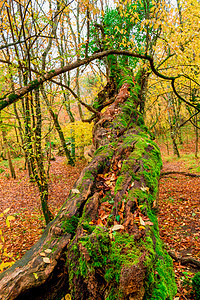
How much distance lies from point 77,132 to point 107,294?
9.64m

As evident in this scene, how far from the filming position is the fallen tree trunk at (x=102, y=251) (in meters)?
1.44

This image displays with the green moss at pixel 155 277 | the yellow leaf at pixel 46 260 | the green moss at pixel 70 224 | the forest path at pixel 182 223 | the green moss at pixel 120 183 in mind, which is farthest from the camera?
the forest path at pixel 182 223

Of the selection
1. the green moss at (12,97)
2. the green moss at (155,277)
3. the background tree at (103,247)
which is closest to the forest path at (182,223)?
the green moss at (155,277)

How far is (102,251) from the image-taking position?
5.13ft

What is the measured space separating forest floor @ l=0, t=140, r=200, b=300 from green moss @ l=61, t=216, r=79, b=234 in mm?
807

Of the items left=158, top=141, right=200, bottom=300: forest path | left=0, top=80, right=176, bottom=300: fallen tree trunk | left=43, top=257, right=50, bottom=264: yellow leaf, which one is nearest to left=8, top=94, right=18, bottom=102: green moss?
left=0, top=80, right=176, bottom=300: fallen tree trunk

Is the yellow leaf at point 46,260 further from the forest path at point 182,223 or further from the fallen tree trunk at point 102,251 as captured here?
the forest path at point 182,223

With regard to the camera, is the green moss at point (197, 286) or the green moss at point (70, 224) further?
the green moss at point (197, 286)

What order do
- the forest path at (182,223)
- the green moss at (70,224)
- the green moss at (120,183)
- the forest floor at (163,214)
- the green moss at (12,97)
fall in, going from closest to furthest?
the green moss at (70,224) → the green moss at (12,97) → the green moss at (120,183) → the forest path at (182,223) → the forest floor at (163,214)

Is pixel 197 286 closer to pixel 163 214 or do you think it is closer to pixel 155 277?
pixel 155 277

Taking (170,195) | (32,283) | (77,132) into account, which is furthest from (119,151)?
(77,132)

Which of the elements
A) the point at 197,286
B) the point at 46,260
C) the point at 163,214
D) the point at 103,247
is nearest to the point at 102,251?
the point at 103,247

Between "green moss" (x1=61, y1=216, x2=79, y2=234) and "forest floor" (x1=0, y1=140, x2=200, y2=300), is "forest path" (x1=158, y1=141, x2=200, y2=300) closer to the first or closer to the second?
"forest floor" (x1=0, y1=140, x2=200, y2=300)

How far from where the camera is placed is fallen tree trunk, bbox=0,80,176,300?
1.44 metres
